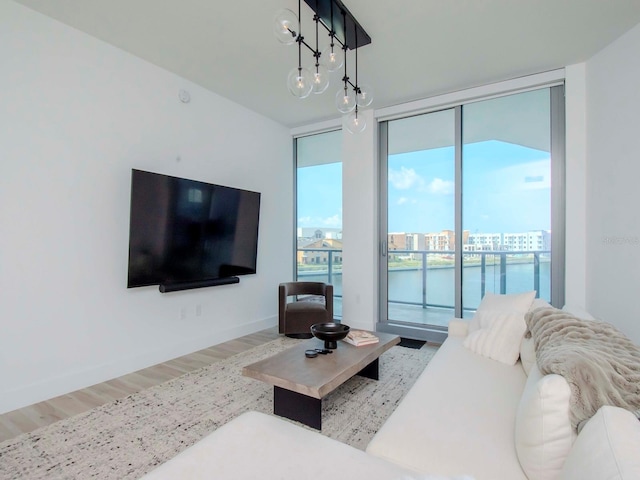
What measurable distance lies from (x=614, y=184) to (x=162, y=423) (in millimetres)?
4075

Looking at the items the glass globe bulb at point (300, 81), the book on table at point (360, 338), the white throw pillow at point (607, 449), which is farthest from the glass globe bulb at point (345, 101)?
the white throw pillow at point (607, 449)

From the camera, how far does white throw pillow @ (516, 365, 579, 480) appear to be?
101cm

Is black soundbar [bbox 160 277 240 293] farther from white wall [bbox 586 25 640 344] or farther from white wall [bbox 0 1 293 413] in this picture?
white wall [bbox 586 25 640 344]

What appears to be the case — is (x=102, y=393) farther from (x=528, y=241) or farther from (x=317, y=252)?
(x=528, y=241)

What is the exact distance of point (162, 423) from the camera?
2168 millimetres

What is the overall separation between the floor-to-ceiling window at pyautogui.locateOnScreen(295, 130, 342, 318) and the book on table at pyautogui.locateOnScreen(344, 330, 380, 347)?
7.14 ft

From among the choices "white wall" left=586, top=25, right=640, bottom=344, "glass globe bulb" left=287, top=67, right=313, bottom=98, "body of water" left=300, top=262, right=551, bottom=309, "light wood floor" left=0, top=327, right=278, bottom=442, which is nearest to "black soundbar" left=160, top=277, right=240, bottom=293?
"light wood floor" left=0, top=327, right=278, bottom=442

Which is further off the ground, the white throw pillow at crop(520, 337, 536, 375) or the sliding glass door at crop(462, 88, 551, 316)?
the sliding glass door at crop(462, 88, 551, 316)

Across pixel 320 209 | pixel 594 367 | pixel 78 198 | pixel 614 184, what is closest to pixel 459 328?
pixel 594 367

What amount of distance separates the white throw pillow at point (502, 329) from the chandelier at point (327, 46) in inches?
67.2

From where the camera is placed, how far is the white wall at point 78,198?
2.39 metres

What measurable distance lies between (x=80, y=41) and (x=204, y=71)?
1.03 meters

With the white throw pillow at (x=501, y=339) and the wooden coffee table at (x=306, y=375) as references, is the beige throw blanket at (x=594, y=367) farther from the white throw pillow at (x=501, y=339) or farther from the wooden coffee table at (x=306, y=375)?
the wooden coffee table at (x=306, y=375)

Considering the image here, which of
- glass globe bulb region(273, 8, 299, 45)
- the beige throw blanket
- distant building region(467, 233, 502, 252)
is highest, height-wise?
glass globe bulb region(273, 8, 299, 45)
